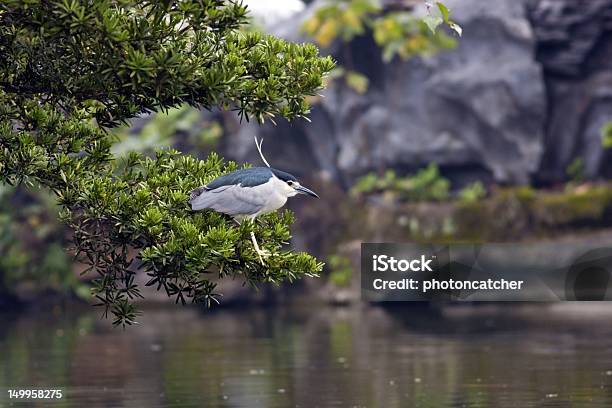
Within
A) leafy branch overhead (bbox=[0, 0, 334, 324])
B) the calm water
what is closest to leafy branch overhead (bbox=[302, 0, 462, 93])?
the calm water

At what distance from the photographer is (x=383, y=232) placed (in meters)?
36.3

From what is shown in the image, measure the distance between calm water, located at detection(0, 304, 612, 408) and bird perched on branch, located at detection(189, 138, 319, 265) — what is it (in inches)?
221

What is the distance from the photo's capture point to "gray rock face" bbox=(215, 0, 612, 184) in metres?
37.2

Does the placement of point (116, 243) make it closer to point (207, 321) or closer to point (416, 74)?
point (207, 321)

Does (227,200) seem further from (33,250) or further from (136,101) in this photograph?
(33,250)

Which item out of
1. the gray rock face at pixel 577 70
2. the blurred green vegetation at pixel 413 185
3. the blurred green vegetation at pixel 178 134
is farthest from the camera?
the blurred green vegetation at pixel 178 134

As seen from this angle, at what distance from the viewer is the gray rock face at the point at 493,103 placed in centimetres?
3722

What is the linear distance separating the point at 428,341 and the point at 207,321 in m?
8.66

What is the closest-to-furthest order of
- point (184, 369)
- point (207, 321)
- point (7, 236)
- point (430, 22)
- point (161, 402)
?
point (430, 22) < point (161, 402) < point (184, 369) < point (207, 321) < point (7, 236)

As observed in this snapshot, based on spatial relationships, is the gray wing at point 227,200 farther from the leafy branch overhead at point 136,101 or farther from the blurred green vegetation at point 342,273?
the blurred green vegetation at point 342,273

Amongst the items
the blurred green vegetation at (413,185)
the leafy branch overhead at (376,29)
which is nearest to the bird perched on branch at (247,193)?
the leafy branch overhead at (376,29)

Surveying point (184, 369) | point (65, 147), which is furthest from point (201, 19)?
point (184, 369)

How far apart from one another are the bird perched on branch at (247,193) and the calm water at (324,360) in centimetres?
562

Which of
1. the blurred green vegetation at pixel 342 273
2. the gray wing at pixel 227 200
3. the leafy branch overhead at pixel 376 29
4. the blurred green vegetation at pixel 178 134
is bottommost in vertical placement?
the gray wing at pixel 227 200
